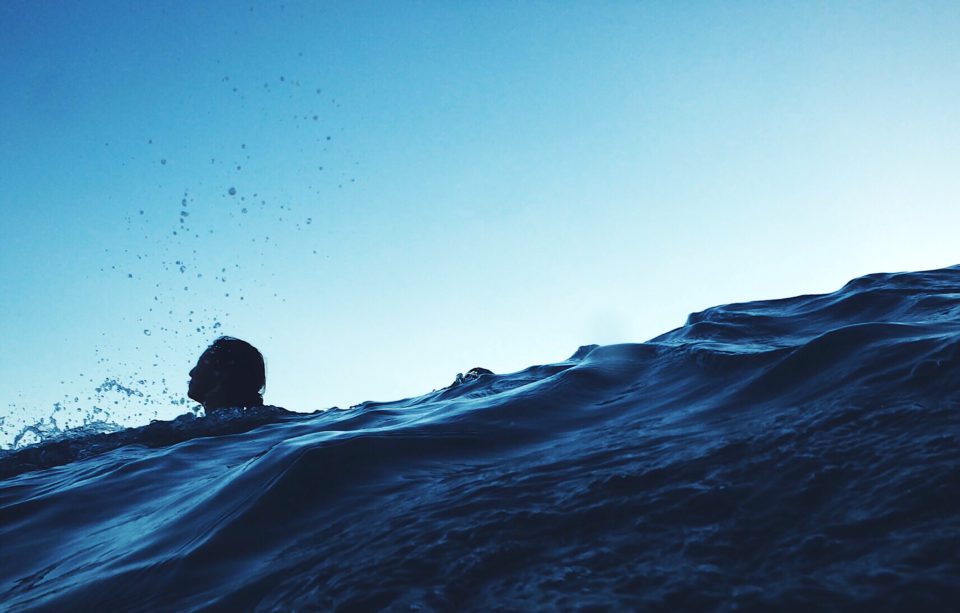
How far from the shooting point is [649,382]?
429 cm

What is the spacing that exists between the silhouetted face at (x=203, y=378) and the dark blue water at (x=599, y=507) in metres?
4.58

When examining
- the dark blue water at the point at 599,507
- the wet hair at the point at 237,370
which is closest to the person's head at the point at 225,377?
the wet hair at the point at 237,370

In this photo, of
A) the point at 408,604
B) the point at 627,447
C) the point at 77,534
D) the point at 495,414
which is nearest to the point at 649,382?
the point at 495,414

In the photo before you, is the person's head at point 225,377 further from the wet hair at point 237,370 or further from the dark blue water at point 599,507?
the dark blue water at point 599,507

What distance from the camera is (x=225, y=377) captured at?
922cm

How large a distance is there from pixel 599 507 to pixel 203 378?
8.45 metres

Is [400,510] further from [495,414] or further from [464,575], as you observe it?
[495,414]

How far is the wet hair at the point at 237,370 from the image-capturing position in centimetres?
923

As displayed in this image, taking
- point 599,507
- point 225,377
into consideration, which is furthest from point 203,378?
point 599,507

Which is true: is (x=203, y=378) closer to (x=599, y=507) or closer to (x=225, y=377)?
(x=225, y=377)

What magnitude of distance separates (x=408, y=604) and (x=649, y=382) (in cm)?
294

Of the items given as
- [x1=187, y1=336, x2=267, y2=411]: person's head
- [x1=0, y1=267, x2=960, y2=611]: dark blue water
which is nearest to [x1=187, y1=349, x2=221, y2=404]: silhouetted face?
[x1=187, y1=336, x2=267, y2=411]: person's head

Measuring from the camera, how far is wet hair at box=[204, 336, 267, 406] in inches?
363

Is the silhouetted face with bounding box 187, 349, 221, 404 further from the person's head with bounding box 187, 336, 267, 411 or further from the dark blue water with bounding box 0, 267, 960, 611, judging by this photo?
the dark blue water with bounding box 0, 267, 960, 611
